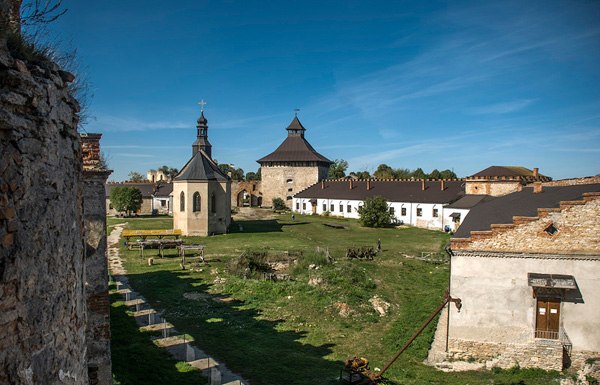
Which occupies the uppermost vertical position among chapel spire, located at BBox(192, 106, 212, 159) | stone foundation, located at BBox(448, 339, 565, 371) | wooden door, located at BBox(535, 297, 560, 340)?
chapel spire, located at BBox(192, 106, 212, 159)

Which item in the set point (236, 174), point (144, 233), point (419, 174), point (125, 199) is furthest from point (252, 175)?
point (144, 233)

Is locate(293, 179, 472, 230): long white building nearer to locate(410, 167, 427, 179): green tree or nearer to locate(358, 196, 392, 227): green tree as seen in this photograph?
locate(358, 196, 392, 227): green tree

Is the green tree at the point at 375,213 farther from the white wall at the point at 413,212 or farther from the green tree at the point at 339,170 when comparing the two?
the green tree at the point at 339,170

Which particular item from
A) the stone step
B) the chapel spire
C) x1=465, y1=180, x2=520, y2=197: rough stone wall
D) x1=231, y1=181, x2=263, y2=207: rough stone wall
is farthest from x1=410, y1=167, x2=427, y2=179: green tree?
the stone step

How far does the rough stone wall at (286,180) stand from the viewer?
55281 mm

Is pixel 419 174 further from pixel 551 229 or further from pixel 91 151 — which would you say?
pixel 91 151

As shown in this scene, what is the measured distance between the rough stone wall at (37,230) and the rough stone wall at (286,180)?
51.6 metres

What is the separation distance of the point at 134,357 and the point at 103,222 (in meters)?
3.82

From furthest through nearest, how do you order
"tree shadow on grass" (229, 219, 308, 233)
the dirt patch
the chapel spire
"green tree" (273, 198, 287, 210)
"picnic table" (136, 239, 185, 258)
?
1. "green tree" (273, 198, 287, 210)
2. the chapel spire
3. "tree shadow on grass" (229, 219, 308, 233)
4. "picnic table" (136, 239, 185, 258)
5. the dirt patch

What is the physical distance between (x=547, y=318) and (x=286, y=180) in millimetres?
47120

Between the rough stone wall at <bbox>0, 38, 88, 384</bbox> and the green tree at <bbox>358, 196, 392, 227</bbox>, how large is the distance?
3481 centimetres

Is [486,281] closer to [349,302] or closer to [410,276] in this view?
[349,302]

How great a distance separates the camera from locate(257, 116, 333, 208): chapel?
55.2m

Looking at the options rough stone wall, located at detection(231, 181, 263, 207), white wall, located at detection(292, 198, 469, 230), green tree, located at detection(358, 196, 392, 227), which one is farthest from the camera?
rough stone wall, located at detection(231, 181, 263, 207)
